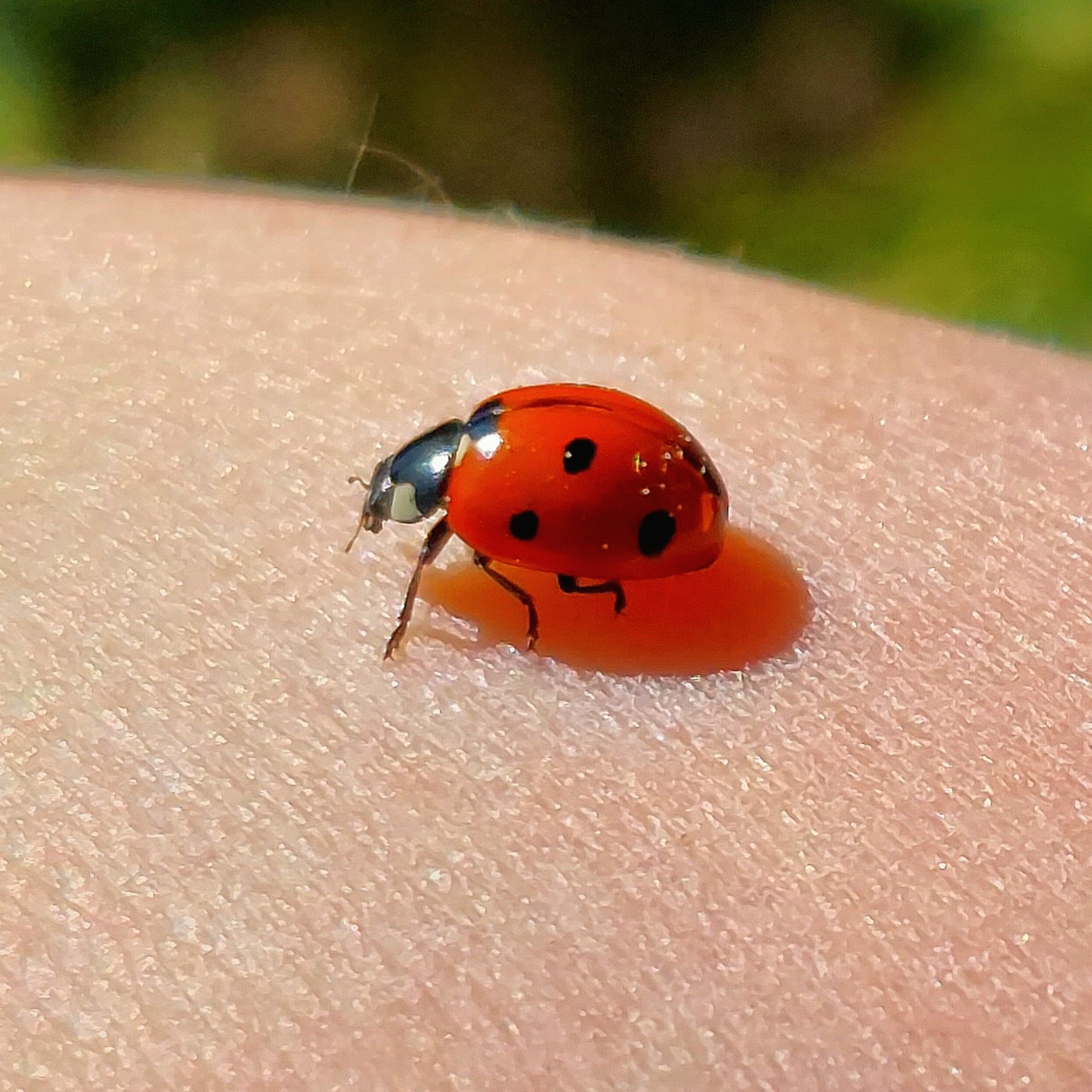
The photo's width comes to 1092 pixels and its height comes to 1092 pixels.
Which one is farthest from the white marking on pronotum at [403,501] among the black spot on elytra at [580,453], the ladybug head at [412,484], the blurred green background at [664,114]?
the blurred green background at [664,114]

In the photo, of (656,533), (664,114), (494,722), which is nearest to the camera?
(494,722)

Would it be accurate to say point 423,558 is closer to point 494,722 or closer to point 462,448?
point 462,448

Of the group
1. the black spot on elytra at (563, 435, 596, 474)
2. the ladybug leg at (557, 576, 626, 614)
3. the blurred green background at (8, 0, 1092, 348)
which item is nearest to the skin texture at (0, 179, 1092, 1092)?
the ladybug leg at (557, 576, 626, 614)

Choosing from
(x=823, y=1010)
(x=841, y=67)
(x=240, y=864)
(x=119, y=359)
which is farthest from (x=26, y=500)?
(x=841, y=67)

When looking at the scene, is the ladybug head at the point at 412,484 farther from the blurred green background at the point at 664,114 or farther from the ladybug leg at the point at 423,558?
the blurred green background at the point at 664,114

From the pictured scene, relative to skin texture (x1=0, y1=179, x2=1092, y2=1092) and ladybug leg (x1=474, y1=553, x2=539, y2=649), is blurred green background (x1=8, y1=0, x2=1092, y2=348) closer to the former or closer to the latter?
skin texture (x1=0, y1=179, x2=1092, y2=1092)

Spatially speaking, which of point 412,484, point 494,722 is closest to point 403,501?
point 412,484
